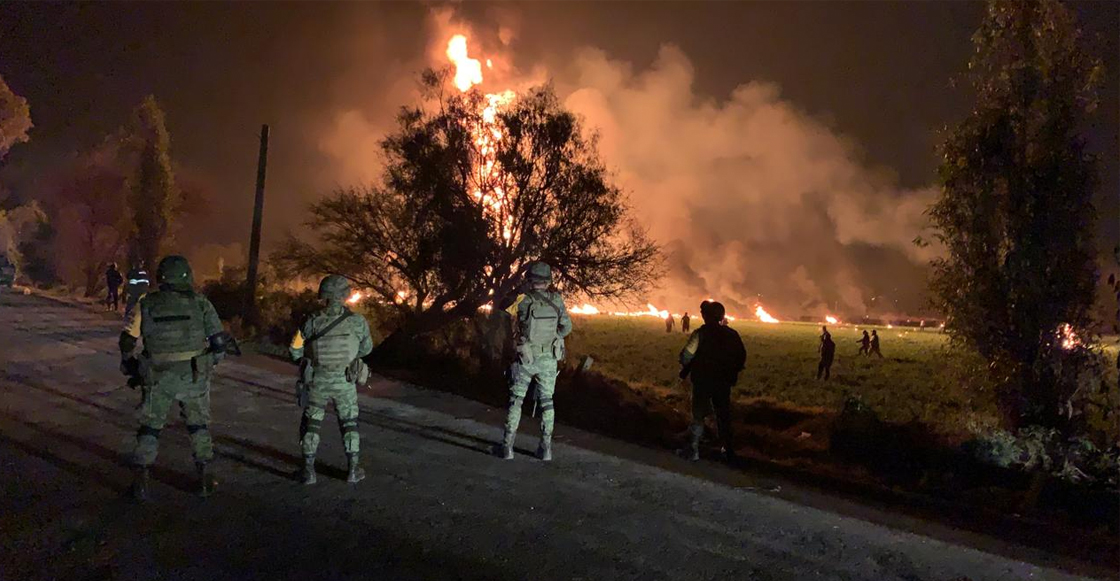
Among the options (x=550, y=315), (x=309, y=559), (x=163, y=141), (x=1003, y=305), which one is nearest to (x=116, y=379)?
(x=550, y=315)

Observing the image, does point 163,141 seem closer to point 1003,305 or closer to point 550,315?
point 550,315

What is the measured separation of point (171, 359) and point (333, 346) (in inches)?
48.7

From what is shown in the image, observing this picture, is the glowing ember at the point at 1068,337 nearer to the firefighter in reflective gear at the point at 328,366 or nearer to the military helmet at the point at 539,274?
the military helmet at the point at 539,274

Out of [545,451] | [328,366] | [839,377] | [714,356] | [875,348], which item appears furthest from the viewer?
[875,348]

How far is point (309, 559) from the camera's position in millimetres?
4473

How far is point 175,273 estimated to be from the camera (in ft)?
18.8

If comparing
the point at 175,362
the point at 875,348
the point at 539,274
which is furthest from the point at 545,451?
the point at 875,348

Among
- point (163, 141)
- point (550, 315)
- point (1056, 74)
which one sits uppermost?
point (163, 141)

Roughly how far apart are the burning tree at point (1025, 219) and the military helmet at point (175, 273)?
34.0ft

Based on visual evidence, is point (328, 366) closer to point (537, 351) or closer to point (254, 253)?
point (537, 351)

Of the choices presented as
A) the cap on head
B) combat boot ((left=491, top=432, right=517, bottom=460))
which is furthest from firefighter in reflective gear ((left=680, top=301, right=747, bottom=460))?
combat boot ((left=491, top=432, right=517, bottom=460))

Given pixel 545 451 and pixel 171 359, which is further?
pixel 545 451

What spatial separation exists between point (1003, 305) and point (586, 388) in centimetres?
736

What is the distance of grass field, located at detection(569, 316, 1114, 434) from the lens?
11125 mm
